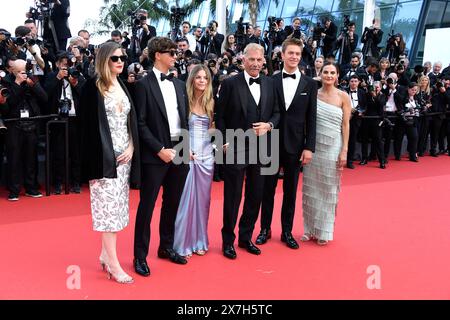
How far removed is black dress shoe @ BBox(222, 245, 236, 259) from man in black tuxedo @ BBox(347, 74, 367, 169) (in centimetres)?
517

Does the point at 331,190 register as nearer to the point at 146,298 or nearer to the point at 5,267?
the point at 146,298

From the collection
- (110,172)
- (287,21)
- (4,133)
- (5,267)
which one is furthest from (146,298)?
(287,21)

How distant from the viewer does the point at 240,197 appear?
13.6ft

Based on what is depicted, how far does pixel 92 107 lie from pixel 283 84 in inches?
68.5

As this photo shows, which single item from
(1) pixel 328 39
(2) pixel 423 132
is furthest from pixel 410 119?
(1) pixel 328 39

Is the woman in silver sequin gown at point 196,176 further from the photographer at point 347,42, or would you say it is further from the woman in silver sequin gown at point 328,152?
the photographer at point 347,42

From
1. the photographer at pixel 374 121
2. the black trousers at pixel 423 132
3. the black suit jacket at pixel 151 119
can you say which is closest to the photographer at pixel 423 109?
the black trousers at pixel 423 132

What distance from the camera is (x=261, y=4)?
24.7m

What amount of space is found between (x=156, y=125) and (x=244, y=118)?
0.76 m

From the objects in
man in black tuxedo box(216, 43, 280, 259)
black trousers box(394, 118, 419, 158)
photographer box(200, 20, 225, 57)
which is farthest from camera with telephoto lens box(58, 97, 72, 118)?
black trousers box(394, 118, 419, 158)

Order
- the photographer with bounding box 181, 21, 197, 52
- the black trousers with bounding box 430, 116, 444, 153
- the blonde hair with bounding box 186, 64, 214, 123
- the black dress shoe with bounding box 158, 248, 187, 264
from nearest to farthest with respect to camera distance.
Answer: the black dress shoe with bounding box 158, 248, 187, 264, the blonde hair with bounding box 186, 64, 214, 123, the photographer with bounding box 181, 21, 197, 52, the black trousers with bounding box 430, 116, 444, 153

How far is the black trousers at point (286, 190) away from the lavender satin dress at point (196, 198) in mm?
562

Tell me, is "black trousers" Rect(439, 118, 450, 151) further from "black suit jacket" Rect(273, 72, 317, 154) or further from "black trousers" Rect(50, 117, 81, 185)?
"black trousers" Rect(50, 117, 81, 185)

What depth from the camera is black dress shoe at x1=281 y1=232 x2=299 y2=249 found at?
441 centimetres
